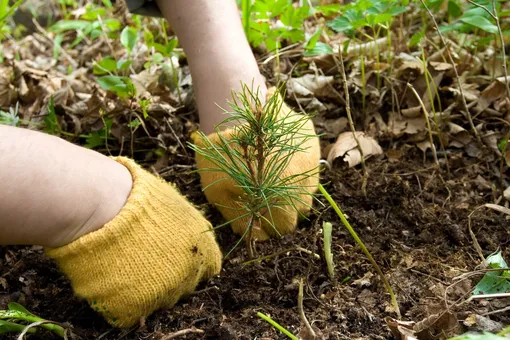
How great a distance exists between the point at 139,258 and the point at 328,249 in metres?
0.40

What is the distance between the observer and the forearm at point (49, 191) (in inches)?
41.1

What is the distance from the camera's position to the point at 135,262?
45.1 inches

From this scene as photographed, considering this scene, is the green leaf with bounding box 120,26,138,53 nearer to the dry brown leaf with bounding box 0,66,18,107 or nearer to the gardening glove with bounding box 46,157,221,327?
the dry brown leaf with bounding box 0,66,18,107

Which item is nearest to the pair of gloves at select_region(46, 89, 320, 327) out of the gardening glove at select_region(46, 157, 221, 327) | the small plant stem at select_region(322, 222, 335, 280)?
the gardening glove at select_region(46, 157, 221, 327)

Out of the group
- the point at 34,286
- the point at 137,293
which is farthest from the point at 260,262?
the point at 34,286

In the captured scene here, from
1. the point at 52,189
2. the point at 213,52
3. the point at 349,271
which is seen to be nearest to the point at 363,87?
the point at 213,52

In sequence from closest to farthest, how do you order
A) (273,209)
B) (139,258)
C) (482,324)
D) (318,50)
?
(482,324)
(139,258)
(273,209)
(318,50)

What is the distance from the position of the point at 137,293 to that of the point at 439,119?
1.04 m

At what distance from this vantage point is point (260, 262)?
4.06 feet

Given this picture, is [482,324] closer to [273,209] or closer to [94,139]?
[273,209]

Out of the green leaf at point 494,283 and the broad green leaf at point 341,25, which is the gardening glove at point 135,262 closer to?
the green leaf at point 494,283

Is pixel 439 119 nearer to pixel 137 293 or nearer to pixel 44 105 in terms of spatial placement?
pixel 137 293

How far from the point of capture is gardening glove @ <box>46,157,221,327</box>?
3.70 feet

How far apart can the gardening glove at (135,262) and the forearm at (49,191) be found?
36mm
